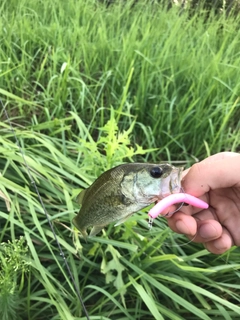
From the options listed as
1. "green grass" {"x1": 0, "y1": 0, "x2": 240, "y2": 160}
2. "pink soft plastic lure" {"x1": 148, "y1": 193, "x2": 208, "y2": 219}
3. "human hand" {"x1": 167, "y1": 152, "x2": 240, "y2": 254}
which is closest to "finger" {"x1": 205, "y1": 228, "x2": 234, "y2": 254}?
"human hand" {"x1": 167, "y1": 152, "x2": 240, "y2": 254}

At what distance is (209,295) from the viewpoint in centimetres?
152

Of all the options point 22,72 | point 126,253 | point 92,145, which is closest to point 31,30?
point 22,72

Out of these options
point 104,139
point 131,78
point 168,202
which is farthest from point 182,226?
point 131,78

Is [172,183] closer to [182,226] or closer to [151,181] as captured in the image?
[151,181]

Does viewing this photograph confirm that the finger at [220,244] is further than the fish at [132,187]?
Yes

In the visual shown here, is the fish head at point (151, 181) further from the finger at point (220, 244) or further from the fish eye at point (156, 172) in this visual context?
the finger at point (220, 244)

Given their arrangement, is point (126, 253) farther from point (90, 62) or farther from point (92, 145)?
point (90, 62)

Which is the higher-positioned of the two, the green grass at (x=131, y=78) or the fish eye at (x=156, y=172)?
the fish eye at (x=156, y=172)

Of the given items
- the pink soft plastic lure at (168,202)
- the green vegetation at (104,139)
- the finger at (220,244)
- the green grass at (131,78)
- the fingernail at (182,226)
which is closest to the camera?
the pink soft plastic lure at (168,202)

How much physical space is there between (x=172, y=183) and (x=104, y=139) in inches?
24.4

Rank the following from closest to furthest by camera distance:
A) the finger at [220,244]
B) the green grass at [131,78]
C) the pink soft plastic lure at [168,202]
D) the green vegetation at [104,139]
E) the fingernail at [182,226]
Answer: the pink soft plastic lure at [168,202]
the fingernail at [182,226]
the finger at [220,244]
the green vegetation at [104,139]
the green grass at [131,78]

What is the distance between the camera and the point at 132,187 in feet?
3.02

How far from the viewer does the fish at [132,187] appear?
912 millimetres

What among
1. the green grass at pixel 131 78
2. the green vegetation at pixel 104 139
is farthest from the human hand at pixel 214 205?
the green grass at pixel 131 78
